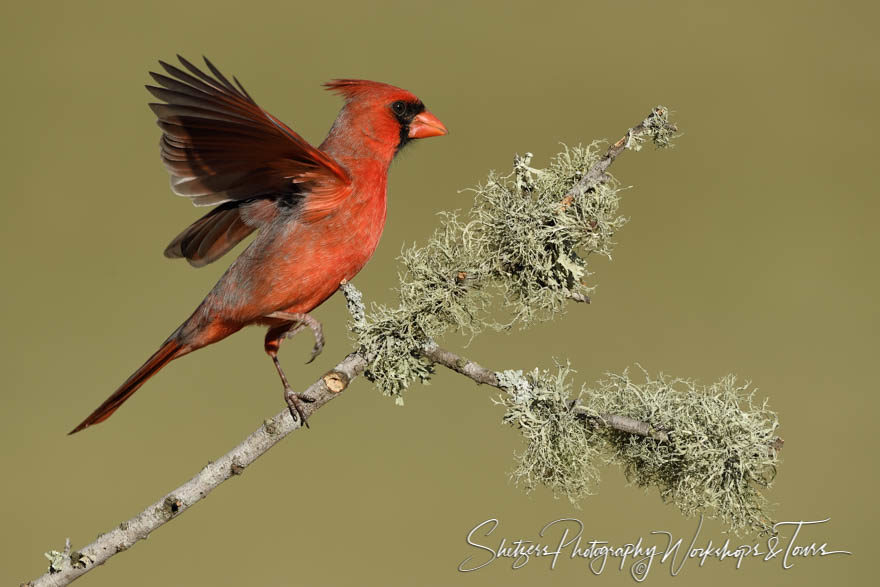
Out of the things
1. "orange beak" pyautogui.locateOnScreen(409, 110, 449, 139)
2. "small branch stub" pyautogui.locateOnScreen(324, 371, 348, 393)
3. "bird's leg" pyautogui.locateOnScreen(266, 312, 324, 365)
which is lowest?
"small branch stub" pyautogui.locateOnScreen(324, 371, 348, 393)

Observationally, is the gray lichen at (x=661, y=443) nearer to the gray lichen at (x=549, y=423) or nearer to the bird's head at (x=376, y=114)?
the gray lichen at (x=549, y=423)

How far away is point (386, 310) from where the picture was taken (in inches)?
77.8

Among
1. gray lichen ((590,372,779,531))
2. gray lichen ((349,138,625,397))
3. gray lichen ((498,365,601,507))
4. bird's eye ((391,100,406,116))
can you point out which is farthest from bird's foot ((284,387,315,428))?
bird's eye ((391,100,406,116))

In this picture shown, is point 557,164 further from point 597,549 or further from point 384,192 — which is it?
point 597,549

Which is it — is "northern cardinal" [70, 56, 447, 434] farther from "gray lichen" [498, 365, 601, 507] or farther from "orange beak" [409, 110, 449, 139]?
"gray lichen" [498, 365, 601, 507]

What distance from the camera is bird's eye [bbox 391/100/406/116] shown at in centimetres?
266

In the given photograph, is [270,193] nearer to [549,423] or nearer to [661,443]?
[549,423]

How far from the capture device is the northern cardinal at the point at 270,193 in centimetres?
217

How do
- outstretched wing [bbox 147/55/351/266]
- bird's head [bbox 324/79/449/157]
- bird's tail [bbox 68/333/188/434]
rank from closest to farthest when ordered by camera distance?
outstretched wing [bbox 147/55/351/266] < bird's tail [bbox 68/333/188/434] < bird's head [bbox 324/79/449/157]

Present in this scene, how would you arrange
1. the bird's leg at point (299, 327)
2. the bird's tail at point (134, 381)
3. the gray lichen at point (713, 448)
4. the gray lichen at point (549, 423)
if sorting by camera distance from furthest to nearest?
1. the bird's tail at point (134, 381)
2. the bird's leg at point (299, 327)
3. the gray lichen at point (549, 423)
4. the gray lichen at point (713, 448)

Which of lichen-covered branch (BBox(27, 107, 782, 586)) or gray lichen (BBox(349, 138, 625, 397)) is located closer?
lichen-covered branch (BBox(27, 107, 782, 586))

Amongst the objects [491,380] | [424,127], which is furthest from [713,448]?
[424,127]

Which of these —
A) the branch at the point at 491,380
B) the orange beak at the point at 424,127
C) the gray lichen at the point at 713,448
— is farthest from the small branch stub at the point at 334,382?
the orange beak at the point at 424,127

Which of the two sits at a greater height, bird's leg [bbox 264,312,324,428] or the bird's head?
the bird's head
